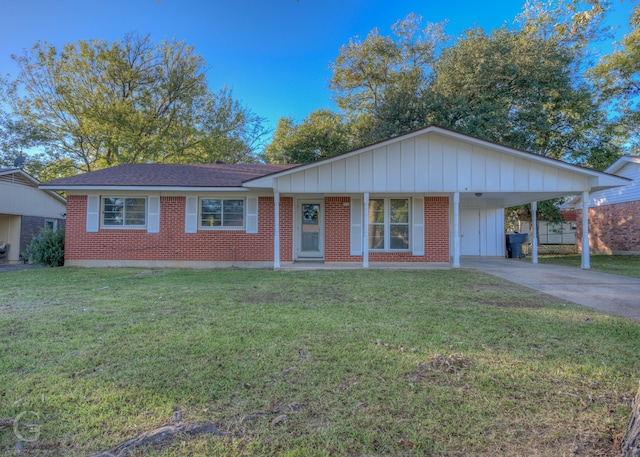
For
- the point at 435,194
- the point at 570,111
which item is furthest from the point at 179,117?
the point at 570,111

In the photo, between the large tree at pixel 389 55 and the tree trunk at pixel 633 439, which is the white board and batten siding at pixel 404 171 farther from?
the large tree at pixel 389 55

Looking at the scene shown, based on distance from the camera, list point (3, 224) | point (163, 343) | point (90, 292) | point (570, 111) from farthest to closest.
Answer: point (570, 111)
point (3, 224)
point (90, 292)
point (163, 343)

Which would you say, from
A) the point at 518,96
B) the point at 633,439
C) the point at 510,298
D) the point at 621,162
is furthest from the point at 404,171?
the point at 621,162

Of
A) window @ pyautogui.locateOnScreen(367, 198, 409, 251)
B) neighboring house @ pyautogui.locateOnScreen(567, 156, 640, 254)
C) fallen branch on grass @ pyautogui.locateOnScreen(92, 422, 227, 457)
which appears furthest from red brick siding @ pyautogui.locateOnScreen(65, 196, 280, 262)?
neighboring house @ pyautogui.locateOnScreen(567, 156, 640, 254)

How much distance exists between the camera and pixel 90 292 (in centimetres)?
649

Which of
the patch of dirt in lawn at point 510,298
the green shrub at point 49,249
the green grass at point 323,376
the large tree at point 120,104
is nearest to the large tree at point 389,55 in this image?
the large tree at point 120,104

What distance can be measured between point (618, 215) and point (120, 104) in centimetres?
2922

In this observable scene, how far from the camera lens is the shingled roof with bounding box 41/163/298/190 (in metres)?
10.8

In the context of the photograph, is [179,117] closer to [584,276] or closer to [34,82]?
[34,82]

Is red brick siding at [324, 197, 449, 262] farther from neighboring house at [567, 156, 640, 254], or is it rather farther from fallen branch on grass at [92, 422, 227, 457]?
neighboring house at [567, 156, 640, 254]

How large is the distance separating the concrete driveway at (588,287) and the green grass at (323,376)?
75cm

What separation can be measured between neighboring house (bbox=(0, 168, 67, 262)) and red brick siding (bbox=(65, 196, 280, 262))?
5837 millimetres

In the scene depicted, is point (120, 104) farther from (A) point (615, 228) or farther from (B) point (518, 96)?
(A) point (615, 228)

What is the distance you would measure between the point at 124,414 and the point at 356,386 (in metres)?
1.70
